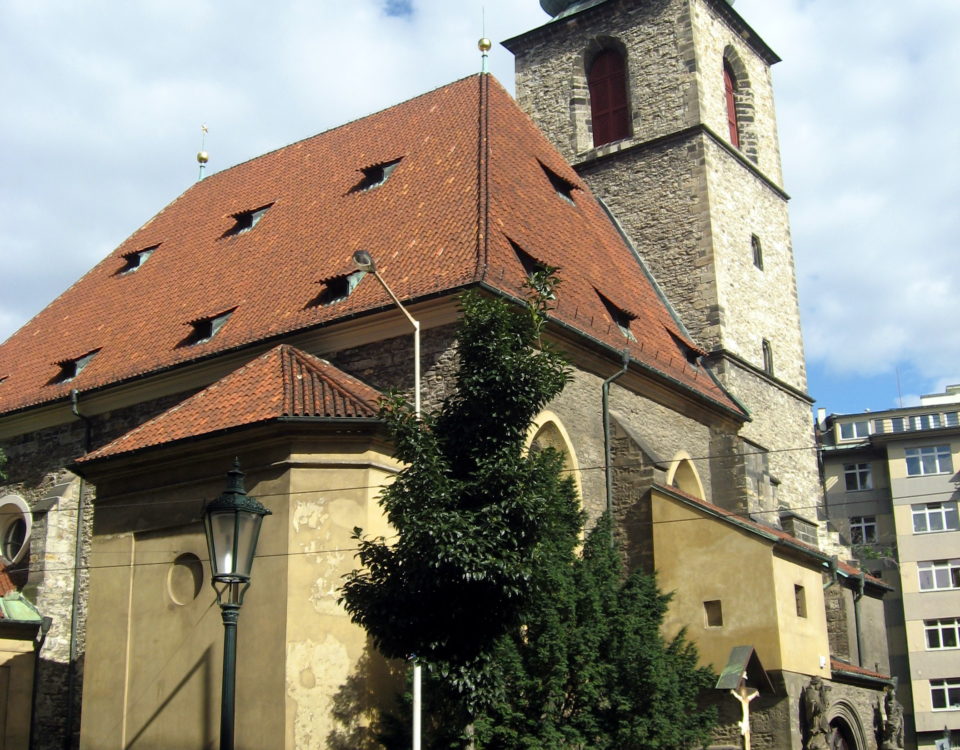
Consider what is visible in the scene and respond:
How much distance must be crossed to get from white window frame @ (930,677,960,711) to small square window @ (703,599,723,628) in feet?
94.5

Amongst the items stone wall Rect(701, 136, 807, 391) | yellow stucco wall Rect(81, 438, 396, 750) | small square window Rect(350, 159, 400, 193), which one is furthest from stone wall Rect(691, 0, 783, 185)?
yellow stucco wall Rect(81, 438, 396, 750)

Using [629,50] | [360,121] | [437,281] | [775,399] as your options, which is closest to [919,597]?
[775,399]

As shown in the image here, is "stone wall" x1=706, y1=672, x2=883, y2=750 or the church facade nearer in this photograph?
the church facade

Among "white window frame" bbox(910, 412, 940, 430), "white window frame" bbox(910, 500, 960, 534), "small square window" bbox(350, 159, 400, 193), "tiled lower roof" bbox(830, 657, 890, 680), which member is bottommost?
"tiled lower roof" bbox(830, 657, 890, 680)

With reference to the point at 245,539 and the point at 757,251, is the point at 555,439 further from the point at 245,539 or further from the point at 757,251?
the point at 757,251

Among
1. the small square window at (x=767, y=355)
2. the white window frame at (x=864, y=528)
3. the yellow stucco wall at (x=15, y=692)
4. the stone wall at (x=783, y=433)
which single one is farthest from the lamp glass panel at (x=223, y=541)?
the white window frame at (x=864, y=528)

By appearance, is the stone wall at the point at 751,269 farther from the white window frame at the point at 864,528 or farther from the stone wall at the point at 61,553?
the white window frame at the point at 864,528

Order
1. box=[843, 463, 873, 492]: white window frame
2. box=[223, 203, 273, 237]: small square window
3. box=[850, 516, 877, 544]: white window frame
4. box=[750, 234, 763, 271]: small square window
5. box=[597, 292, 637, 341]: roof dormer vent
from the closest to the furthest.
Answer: box=[597, 292, 637, 341]: roof dormer vent
box=[223, 203, 273, 237]: small square window
box=[750, 234, 763, 271]: small square window
box=[850, 516, 877, 544]: white window frame
box=[843, 463, 873, 492]: white window frame

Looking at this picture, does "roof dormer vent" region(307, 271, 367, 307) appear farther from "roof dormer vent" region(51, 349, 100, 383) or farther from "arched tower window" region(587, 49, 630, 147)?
"arched tower window" region(587, 49, 630, 147)

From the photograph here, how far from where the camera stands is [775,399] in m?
23.4

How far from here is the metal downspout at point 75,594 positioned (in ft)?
55.5

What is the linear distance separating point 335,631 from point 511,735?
2.97 meters

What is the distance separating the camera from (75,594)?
58.6 ft

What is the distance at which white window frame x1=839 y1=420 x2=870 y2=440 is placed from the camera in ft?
172
